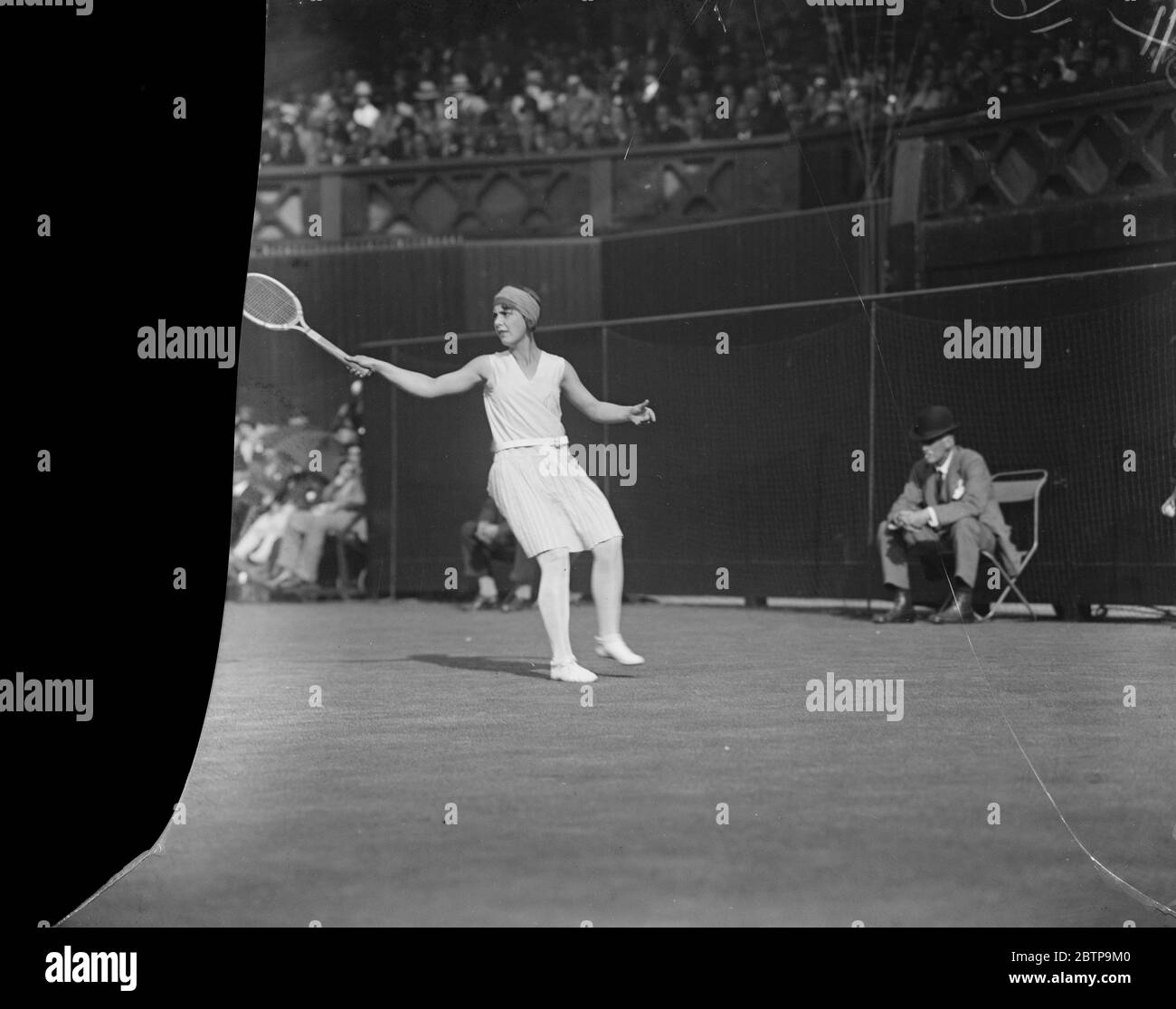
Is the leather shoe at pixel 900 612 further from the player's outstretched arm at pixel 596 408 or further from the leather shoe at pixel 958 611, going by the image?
the player's outstretched arm at pixel 596 408

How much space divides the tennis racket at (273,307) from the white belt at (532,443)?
2.34 ft

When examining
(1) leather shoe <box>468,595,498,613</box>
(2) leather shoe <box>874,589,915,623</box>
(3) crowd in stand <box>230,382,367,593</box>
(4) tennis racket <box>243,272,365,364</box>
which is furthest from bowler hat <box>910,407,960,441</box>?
(4) tennis racket <box>243,272,365,364</box>

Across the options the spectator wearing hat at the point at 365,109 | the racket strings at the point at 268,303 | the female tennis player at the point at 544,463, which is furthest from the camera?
the female tennis player at the point at 544,463

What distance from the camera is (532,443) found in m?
5.43

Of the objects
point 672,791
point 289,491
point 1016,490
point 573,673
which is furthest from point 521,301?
point 1016,490

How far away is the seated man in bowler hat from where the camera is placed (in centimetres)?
565

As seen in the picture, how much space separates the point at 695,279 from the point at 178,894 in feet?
9.52

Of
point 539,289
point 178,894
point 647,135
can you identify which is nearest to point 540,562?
point 539,289

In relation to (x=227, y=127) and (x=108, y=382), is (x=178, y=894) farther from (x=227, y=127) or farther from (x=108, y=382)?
(x=227, y=127)

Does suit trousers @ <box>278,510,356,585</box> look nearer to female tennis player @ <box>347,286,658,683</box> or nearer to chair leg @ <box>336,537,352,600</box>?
chair leg @ <box>336,537,352,600</box>

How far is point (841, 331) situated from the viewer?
5.97 meters

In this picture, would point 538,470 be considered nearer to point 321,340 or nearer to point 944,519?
point 321,340

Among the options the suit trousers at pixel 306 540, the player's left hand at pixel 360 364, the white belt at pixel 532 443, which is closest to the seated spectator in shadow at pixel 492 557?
the white belt at pixel 532 443

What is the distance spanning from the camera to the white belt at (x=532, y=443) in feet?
17.7
